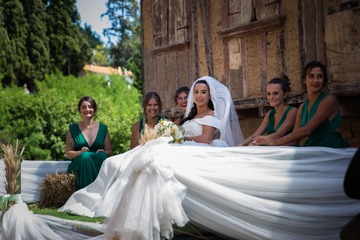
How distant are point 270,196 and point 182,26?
6407 millimetres

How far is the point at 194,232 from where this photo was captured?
435 centimetres

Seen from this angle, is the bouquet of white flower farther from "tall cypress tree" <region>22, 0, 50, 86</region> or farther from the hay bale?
"tall cypress tree" <region>22, 0, 50, 86</region>

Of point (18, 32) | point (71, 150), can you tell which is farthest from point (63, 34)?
point (71, 150)

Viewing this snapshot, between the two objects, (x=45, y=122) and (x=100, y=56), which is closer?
(x=45, y=122)

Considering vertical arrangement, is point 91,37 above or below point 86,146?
above

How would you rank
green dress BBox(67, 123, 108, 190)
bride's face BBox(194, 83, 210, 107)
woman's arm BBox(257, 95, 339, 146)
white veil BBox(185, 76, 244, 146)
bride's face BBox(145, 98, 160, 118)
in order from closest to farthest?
1. woman's arm BBox(257, 95, 339, 146)
2. white veil BBox(185, 76, 244, 146)
3. bride's face BBox(194, 83, 210, 107)
4. bride's face BBox(145, 98, 160, 118)
5. green dress BBox(67, 123, 108, 190)

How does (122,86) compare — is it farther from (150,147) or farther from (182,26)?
(150,147)

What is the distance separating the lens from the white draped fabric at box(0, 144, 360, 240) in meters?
4.13

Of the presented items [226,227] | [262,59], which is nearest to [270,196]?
[226,227]

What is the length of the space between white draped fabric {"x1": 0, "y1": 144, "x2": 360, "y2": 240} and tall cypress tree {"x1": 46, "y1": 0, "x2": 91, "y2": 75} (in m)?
27.6

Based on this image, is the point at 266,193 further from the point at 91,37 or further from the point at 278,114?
the point at 91,37

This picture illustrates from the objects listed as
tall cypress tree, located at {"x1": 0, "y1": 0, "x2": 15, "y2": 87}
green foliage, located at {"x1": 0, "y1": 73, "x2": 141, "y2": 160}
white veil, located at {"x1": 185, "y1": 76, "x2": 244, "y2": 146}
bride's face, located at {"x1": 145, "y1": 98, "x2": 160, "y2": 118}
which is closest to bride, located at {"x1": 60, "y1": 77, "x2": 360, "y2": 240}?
white veil, located at {"x1": 185, "y1": 76, "x2": 244, "y2": 146}

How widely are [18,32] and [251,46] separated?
23.2 meters

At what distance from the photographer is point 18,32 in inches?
1145
